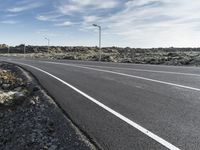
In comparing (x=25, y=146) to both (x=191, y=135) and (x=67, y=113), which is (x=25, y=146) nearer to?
(x=67, y=113)

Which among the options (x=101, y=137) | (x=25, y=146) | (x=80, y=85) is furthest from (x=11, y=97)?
(x=101, y=137)

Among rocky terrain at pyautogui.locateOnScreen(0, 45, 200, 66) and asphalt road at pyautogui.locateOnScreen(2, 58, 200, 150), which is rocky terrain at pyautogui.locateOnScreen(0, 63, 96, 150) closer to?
asphalt road at pyautogui.locateOnScreen(2, 58, 200, 150)

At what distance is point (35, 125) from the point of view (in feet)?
29.0

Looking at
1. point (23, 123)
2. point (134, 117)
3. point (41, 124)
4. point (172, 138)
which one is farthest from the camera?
point (23, 123)

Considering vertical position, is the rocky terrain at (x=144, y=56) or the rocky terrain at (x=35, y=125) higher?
the rocky terrain at (x=144, y=56)

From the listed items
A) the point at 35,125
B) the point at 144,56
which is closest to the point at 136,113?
the point at 35,125

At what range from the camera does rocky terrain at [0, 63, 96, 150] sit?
22.8 ft

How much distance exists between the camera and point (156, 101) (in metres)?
10.2

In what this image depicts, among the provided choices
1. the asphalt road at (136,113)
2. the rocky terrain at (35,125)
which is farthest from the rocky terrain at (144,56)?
the rocky terrain at (35,125)

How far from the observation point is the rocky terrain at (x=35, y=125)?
6959 mm

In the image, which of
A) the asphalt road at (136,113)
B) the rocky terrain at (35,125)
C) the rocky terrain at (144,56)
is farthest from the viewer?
the rocky terrain at (144,56)

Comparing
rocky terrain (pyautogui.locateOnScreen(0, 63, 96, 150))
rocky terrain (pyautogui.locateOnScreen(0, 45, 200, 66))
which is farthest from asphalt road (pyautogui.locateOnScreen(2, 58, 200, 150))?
rocky terrain (pyautogui.locateOnScreen(0, 45, 200, 66))

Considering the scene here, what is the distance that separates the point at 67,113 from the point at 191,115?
10.4 ft

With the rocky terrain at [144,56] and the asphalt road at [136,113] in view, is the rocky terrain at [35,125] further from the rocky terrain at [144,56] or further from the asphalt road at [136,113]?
the rocky terrain at [144,56]
